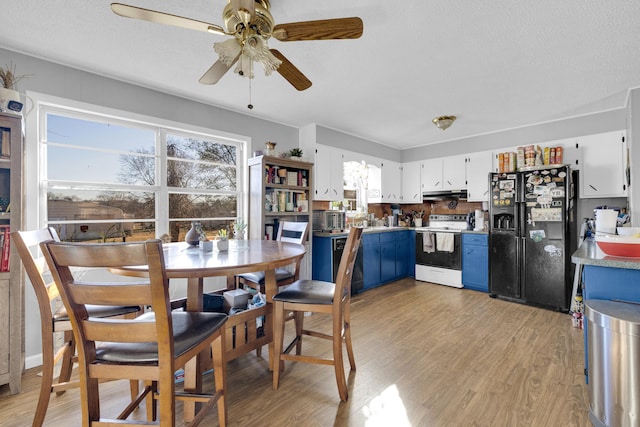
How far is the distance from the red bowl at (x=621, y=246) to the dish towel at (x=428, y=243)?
304cm

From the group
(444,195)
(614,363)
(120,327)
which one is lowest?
(614,363)

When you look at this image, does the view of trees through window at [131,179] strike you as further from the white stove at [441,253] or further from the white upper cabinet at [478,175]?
the white upper cabinet at [478,175]

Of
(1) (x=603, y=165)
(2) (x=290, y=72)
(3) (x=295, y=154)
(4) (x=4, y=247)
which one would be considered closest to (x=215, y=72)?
(2) (x=290, y=72)

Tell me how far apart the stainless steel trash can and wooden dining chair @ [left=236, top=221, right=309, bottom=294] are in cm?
207

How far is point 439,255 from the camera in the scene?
4.81 m

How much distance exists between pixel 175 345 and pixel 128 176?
2.38m

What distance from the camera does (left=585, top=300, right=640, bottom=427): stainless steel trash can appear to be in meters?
1.45

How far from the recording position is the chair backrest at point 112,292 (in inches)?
40.4

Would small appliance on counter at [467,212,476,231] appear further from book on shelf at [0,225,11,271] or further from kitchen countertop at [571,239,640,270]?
book on shelf at [0,225,11,271]

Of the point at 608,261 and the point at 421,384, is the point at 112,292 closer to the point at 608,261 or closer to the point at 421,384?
the point at 421,384

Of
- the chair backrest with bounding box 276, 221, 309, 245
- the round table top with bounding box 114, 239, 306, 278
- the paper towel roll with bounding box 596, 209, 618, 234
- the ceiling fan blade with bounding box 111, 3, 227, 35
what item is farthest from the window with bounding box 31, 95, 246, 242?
the paper towel roll with bounding box 596, 209, 618, 234

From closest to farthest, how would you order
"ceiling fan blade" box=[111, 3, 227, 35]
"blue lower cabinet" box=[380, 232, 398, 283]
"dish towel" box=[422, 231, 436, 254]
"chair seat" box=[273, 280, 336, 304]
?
"ceiling fan blade" box=[111, 3, 227, 35] → "chair seat" box=[273, 280, 336, 304] → "blue lower cabinet" box=[380, 232, 398, 283] → "dish towel" box=[422, 231, 436, 254]

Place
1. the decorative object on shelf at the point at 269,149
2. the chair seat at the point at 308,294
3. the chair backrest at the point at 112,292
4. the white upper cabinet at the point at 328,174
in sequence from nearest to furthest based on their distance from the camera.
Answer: the chair backrest at the point at 112,292, the chair seat at the point at 308,294, the decorative object on shelf at the point at 269,149, the white upper cabinet at the point at 328,174

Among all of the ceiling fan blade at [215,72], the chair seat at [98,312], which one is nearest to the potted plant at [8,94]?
the ceiling fan blade at [215,72]
